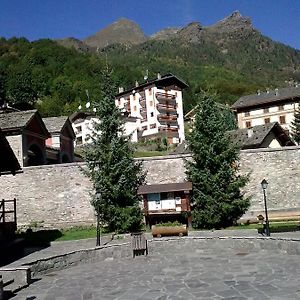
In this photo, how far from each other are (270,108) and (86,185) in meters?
47.7

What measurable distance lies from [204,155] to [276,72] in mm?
167085

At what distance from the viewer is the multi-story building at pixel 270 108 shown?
221ft

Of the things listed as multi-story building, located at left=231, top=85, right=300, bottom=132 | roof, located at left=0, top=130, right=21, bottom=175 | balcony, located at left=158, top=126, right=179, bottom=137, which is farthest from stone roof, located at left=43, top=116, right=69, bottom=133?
balcony, located at left=158, top=126, right=179, bottom=137

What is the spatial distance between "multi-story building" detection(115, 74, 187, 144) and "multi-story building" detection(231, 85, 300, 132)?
12.7 meters

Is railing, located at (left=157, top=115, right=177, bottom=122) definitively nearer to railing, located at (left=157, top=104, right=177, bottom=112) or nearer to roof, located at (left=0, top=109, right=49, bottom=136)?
railing, located at (left=157, top=104, right=177, bottom=112)

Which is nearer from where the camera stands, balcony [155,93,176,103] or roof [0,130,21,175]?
roof [0,130,21,175]

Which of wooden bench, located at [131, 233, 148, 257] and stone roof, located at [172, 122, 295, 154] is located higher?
stone roof, located at [172, 122, 295, 154]

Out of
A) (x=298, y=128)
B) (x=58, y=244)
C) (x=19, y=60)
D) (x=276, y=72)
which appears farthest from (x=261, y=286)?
(x=276, y=72)

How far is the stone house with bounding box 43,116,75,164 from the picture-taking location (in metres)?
38.9

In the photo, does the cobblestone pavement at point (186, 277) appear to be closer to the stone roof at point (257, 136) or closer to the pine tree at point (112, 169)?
the pine tree at point (112, 169)

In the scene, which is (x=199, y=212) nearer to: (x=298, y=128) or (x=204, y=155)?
(x=204, y=155)

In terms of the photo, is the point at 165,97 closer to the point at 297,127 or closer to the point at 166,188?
the point at 297,127

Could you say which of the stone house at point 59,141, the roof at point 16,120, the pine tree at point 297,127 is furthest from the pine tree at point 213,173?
the pine tree at point 297,127

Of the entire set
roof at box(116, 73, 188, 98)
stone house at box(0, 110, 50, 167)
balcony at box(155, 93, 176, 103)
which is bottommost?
stone house at box(0, 110, 50, 167)
